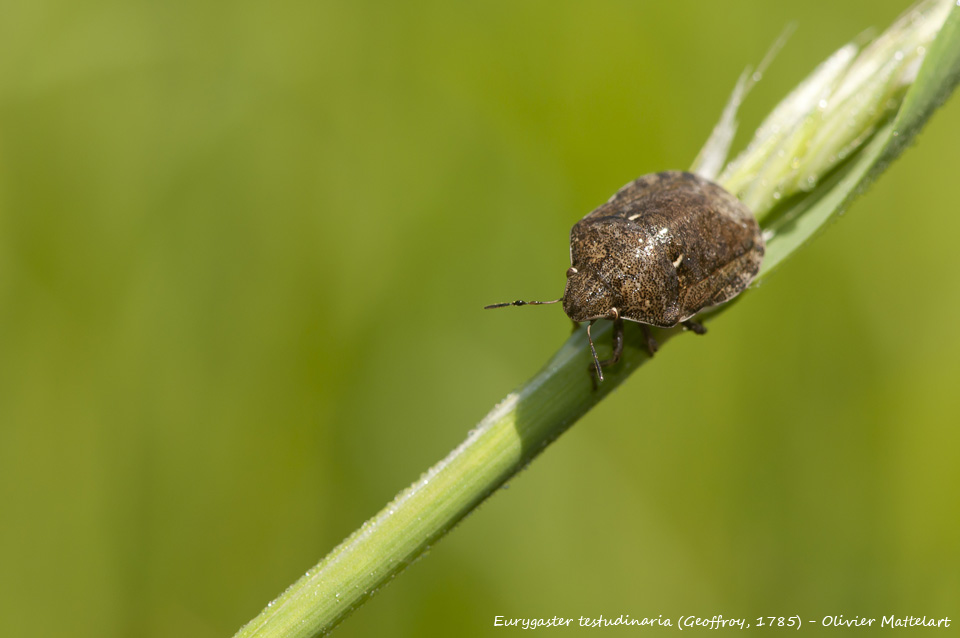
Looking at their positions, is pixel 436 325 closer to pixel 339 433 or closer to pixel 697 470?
pixel 339 433

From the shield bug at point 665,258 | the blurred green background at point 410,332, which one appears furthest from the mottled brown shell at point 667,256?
the blurred green background at point 410,332

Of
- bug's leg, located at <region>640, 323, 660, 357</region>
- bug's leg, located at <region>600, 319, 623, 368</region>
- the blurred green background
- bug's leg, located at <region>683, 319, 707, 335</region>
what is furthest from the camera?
the blurred green background

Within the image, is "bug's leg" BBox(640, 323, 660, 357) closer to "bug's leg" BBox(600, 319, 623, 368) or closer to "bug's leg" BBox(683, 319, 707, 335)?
"bug's leg" BBox(600, 319, 623, 368)


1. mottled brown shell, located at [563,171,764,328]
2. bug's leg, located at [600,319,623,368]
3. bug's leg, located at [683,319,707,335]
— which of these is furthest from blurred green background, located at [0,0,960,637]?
bug's leg, located at [600,319,623,368]

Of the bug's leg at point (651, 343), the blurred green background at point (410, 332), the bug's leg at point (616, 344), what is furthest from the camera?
the blurred green background at point (410, 332)

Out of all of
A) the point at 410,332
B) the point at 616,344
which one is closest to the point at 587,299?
the point at 616,344

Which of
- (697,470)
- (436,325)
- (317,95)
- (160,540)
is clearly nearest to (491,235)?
(436,325)

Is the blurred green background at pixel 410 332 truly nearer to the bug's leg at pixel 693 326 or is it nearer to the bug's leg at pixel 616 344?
the bug's leg at pixel 693 326

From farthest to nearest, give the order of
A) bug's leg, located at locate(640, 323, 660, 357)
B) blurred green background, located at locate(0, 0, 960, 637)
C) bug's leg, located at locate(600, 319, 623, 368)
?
blurred green background, located at locate(0, 0, 960, 637)
bug's leg, located at locate(640, 323, 660, 357)
bug's leg, located at locate(600, 319, 623, 368)

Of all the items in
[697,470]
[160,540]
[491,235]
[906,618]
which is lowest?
[160,540]
